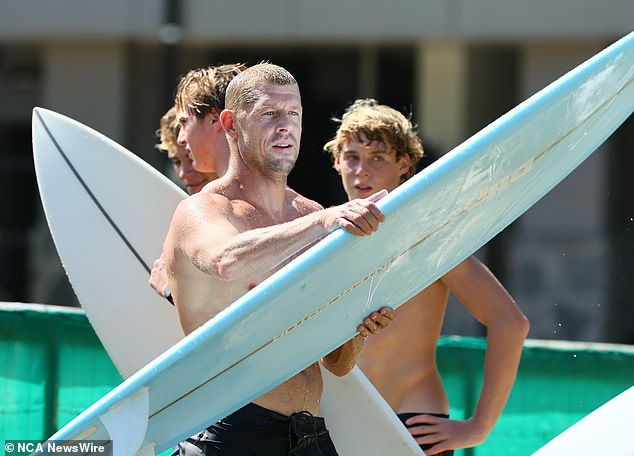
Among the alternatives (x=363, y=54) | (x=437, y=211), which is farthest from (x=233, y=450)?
(x=363, y=54)

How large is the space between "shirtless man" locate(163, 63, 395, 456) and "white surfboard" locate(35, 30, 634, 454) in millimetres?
67

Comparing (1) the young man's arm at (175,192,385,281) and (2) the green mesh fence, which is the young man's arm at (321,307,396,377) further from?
(2) the green mesh fence

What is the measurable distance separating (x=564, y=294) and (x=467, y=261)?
755 centimetres

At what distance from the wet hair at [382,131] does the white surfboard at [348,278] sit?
0.67 metres

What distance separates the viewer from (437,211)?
3016 millimetres

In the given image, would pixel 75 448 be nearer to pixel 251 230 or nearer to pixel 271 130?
pixel 251 230

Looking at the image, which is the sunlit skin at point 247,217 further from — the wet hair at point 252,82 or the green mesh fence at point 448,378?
the green mesh fence at point 448,378

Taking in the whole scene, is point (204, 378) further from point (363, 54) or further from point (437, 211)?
point (363, 54)

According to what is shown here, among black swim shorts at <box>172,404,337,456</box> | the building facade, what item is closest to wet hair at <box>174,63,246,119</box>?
black swim shorts at <box>172,404,337,456</box>

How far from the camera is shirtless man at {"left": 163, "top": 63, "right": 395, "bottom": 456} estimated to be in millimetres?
2871

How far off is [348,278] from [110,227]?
170 cm

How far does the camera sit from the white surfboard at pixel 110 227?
4137mm

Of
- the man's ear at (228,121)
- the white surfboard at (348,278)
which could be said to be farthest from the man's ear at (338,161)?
the man's ear at (228,121)

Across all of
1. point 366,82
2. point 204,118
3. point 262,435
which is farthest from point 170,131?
point 366,82
